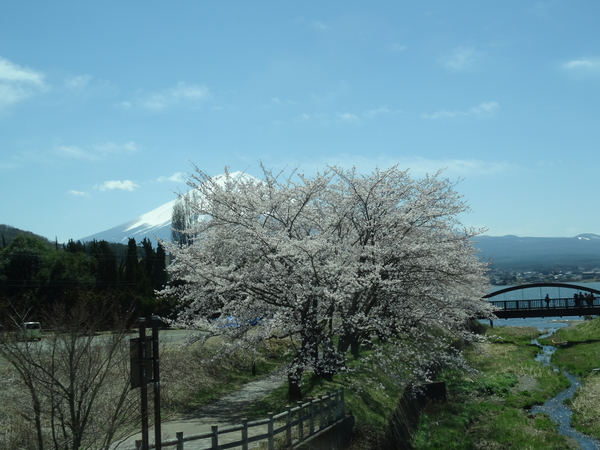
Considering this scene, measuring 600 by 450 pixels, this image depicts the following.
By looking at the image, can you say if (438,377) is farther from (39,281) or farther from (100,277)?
(39,281)

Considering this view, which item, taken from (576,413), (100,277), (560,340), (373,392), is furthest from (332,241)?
(560,340)

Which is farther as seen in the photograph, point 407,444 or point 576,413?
point 576,413

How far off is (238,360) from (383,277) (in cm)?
903

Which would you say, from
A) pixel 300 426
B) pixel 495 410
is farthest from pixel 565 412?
pixel 300 426

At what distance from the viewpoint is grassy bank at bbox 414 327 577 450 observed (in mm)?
18562

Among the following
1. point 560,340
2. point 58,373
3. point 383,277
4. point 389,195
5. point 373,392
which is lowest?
point 560,340

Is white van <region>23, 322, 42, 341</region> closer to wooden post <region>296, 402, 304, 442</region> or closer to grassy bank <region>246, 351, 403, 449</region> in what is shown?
wooden post <region>296, 402, 304, 442</region>

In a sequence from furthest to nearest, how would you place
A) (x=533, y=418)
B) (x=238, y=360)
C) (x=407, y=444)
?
(x=238, y=360), (x=533, y=418), (x=407, y=444)

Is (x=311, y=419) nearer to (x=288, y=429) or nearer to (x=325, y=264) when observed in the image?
(x=288, y=429)

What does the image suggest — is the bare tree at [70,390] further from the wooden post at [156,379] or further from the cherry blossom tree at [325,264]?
the cherry blossom tree at [325,264]

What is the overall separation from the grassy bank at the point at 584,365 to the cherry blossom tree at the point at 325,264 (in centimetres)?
662

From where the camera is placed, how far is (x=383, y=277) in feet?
60.2

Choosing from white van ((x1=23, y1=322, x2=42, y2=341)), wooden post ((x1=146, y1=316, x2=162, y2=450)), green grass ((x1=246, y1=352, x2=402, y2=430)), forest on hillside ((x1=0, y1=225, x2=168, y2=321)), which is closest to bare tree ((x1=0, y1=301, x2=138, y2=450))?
white van ((x1=23, y1=322, x2=42, y2=341))

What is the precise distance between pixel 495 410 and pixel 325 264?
1157 cm
